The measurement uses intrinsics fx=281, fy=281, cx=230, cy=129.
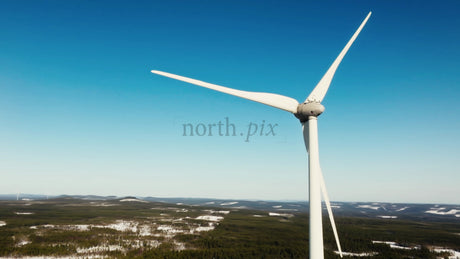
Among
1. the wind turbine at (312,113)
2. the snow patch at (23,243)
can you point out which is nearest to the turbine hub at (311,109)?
the wind turbine at (312,113)

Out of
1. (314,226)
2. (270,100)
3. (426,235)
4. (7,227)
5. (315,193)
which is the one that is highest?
(270,100)

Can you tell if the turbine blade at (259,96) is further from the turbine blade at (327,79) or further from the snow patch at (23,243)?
the snow patch at (23,243)

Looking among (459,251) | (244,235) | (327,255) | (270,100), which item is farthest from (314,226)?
(459,251)

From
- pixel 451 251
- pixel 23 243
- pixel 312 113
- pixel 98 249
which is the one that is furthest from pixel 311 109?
pixel 451 251

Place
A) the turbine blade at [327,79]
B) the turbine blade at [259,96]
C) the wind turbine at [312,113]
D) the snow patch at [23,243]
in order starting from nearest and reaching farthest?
the wind turbine at [312,113] → the turbine blade at [259,96] → the turbine blade at [327,79] → the snow patch at [23,243]

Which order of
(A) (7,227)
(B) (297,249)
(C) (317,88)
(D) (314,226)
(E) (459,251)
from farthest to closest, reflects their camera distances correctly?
(A) (7,227) → (E) (459,251) → (B) (297,249) → (C) (317,88) → (D) (314,226)

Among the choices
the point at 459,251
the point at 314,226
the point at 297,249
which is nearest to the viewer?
the point at 314,226

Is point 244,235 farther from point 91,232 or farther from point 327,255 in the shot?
point 91,232
